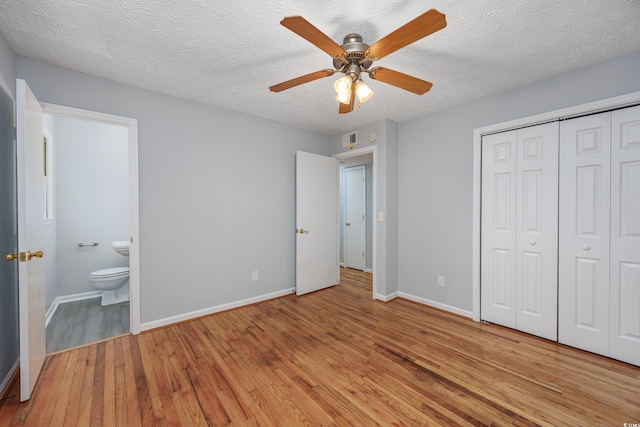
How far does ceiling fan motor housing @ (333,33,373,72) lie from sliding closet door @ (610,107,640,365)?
7.18 feet

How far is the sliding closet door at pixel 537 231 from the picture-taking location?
2434mm

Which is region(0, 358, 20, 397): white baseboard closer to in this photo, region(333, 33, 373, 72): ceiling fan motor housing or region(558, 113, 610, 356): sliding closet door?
region(333, 33, 373, 72): ceiling fan motor housing

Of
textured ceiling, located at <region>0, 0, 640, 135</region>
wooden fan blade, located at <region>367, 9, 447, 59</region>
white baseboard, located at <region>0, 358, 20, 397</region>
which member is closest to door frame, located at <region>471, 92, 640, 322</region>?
textured ceiling, located at <region>0, 0, 640, 135</region>

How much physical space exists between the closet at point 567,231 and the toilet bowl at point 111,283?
4.37m

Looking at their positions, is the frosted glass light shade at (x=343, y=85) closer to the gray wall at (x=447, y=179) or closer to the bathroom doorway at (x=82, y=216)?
the gray wall at (x=447, y=179)

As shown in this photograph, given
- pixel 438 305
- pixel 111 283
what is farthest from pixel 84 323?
pixel 438 305

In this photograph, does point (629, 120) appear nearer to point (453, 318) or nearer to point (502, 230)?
point (502, 230)

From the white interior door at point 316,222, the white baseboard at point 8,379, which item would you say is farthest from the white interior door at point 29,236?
the white interior door at point 316,222

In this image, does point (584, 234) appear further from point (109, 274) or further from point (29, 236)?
point (109, 274)

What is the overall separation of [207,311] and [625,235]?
400 centimetres

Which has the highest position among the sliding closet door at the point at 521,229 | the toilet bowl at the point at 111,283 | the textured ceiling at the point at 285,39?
the textured ceiling at the point at 285,39

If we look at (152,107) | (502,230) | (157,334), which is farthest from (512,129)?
(157,334)

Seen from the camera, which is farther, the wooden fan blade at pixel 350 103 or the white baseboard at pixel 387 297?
the white baseboard at pixel 387 297

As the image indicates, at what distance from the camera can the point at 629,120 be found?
6.80ft
